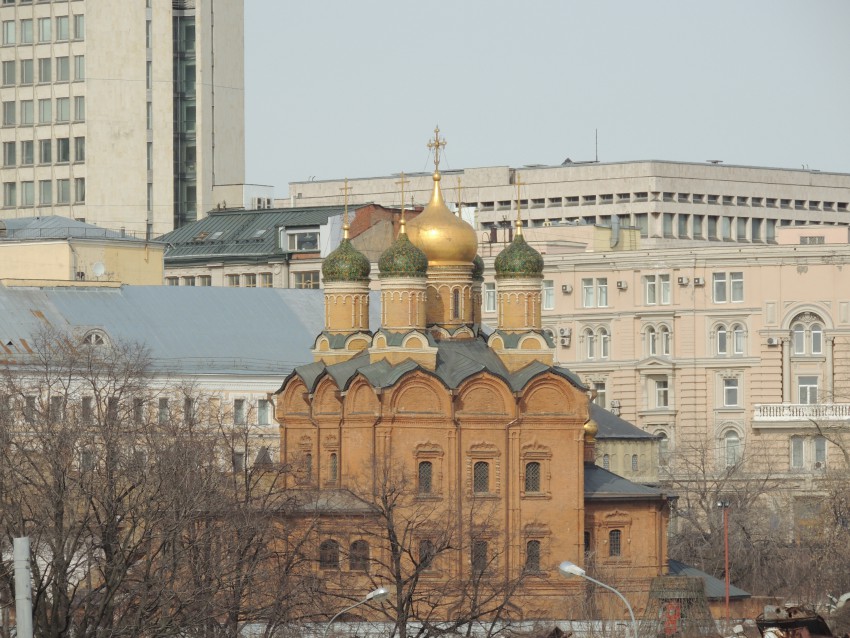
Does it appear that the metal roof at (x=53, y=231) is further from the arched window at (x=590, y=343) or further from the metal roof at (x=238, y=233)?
the arched window at (x=590, y=343)

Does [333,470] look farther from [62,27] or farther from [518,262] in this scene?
[62,27]

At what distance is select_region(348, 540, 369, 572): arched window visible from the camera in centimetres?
8806

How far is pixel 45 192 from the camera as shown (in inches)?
5610

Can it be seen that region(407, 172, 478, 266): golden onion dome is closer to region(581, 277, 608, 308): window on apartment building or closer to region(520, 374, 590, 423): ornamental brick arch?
region(520, 374, 590, 423): ornamental brick arch

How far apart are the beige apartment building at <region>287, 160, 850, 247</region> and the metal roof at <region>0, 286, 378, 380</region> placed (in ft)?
94.9

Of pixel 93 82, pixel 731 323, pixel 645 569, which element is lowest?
pixel 645 569

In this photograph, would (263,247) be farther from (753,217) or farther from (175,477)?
(175,477)

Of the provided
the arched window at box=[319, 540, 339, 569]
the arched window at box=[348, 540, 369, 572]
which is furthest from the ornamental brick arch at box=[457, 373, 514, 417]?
the arched window at box=[319, 540, 339, 569]

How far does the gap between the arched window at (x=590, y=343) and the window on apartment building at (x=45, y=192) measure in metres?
30.5

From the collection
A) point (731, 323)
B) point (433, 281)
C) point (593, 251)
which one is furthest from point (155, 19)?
point (433, 281)

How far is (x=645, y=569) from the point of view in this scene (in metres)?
93.1

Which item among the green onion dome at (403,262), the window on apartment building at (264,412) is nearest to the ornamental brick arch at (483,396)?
the green onion dome at (403,262)

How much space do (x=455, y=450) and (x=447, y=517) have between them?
82.0 inches

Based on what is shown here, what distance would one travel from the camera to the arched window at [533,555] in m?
90.2
